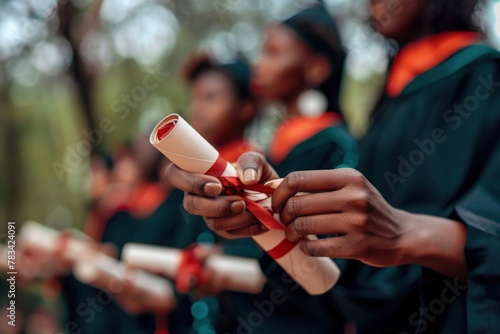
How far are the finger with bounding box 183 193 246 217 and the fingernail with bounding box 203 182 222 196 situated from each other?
0.07 ft

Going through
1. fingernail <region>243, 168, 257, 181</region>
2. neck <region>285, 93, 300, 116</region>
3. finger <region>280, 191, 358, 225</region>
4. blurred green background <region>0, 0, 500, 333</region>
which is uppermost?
finger <region>280, 191, 358, 225</region>

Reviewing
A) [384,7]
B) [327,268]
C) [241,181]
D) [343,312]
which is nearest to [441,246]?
[327,268]

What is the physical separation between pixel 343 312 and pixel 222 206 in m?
0.69

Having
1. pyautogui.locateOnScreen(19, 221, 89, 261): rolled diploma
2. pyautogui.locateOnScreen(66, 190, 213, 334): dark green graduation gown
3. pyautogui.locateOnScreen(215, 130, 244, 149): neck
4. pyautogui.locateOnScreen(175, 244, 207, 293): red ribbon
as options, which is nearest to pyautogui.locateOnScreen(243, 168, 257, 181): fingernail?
pyautogui.locateOnScreen(175, 244, 207, 293): red ribbon

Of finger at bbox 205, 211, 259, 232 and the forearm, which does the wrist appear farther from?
finger at bbox 205, 211, 259, 232

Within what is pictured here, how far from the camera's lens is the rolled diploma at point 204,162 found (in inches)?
46.8

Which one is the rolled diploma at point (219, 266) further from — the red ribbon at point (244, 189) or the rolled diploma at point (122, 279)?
the red ribbon at point (244, 189)

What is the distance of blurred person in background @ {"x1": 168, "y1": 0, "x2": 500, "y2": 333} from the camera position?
3.77ft

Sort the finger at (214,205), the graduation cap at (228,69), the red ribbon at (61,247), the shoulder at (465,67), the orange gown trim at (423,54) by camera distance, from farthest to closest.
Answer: the red ribbon at (61,247)
the graduation cap at (228,69)
the orange gown trim at (423,54)
the shoulder at (465,67)
the finger at (214,205)

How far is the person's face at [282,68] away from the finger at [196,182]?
1.44 m

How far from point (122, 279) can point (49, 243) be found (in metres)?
0.70

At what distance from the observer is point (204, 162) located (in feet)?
4.05

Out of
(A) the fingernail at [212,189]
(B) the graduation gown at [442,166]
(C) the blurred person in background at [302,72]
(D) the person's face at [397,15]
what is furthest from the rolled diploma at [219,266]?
(A) the fingernail at [212,189]

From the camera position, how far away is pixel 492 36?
2.15 m
